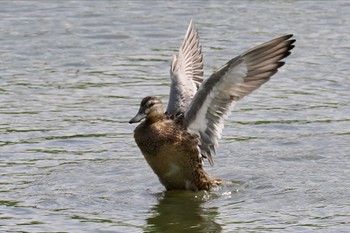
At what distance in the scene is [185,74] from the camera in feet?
40.5

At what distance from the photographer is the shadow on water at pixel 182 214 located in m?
9.80

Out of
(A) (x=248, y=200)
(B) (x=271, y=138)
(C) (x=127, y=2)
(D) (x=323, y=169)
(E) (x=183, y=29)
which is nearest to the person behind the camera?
(A) (x=248, y=200)

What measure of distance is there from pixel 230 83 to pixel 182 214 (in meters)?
1.29

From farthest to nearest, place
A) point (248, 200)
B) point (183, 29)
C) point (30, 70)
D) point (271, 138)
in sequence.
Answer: point (183, 29)
point (30, 70)
point (271, 138)
point (248, 200)

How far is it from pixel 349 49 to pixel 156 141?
18.1 ft

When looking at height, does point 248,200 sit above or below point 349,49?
below

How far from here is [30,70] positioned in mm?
14742

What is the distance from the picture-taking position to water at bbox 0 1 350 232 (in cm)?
1009

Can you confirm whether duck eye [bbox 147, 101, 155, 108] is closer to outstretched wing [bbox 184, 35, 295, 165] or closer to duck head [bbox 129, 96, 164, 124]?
duck head [bbox 129, 96, 164, 124]

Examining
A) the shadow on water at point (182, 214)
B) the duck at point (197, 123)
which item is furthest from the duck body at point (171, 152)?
the shadow on water at point (182, 214)

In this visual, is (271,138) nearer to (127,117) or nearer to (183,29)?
(127,117)

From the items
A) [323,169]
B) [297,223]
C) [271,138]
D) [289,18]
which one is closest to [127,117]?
[271,138]

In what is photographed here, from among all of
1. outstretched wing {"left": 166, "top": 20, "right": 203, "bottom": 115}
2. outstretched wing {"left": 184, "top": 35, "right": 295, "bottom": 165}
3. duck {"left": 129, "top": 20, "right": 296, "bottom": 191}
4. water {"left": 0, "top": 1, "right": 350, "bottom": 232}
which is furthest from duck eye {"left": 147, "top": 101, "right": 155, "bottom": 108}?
Answer: water {"left": 0, "top": 1, "right": 350, "bottom": 232}

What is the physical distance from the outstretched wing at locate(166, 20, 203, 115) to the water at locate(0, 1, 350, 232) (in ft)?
2.22
